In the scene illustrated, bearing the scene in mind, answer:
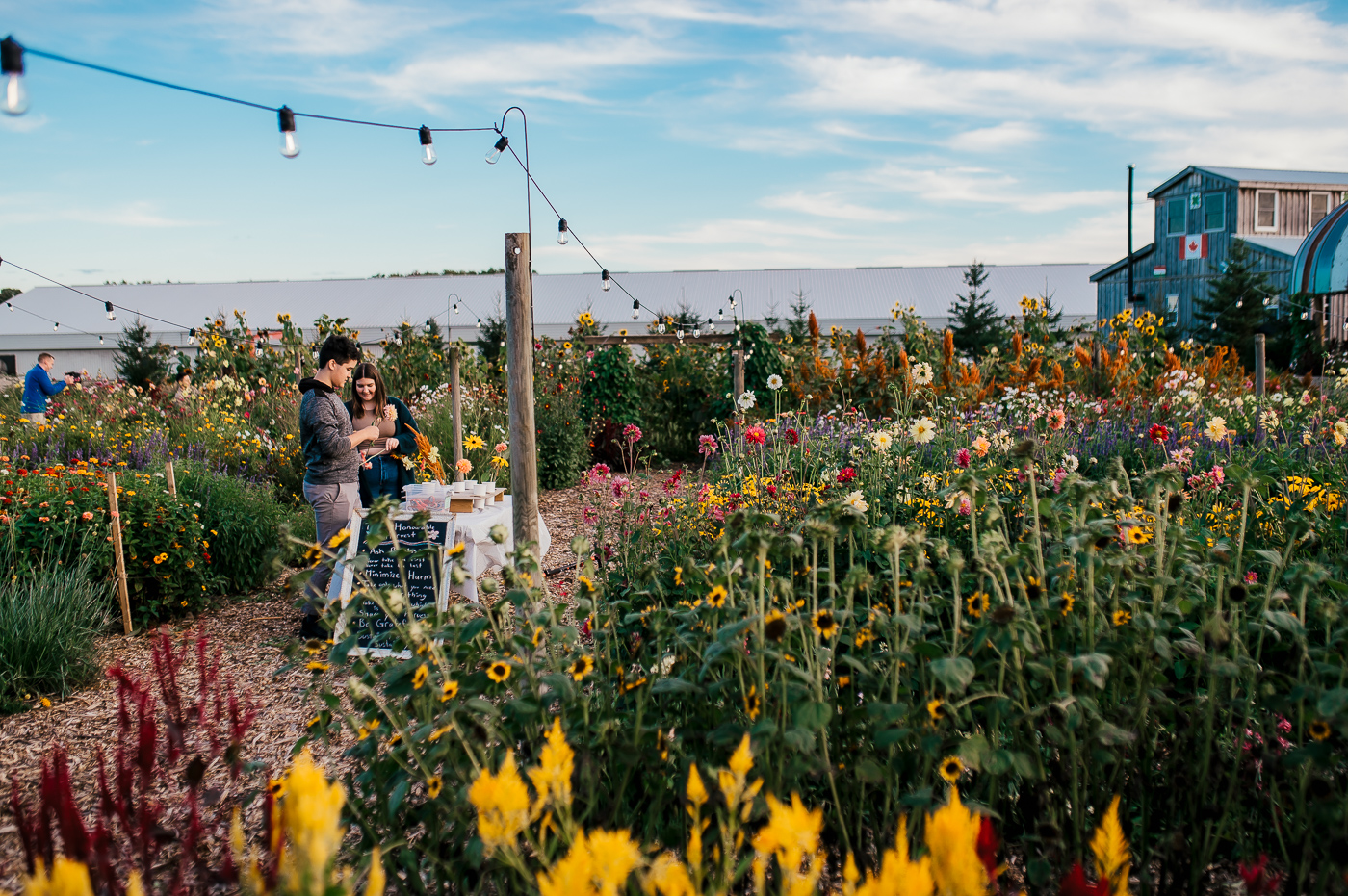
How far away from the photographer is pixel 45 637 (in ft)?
12.1

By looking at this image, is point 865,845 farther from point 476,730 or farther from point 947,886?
point 947,886

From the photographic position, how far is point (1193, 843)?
5.44 feet

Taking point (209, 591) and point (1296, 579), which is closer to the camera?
point (1296, 579)

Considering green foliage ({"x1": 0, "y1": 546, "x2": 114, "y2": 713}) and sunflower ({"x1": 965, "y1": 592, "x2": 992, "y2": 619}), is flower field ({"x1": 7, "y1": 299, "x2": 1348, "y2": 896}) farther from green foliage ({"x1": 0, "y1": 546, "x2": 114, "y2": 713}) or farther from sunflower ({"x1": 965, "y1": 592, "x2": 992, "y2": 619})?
green foliage ({"x1": 0, "y1": 546, "x2": 114, "y2": 713})

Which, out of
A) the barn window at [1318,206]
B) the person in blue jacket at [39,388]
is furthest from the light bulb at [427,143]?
the barn window at [1318,206]

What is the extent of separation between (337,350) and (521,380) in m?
1.03

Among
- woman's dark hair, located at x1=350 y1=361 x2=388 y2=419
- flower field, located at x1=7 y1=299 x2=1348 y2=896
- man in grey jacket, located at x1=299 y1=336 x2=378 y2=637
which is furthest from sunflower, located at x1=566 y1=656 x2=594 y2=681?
woman's dark hair, located at x1=350 y1=361 x2=388 y2=419

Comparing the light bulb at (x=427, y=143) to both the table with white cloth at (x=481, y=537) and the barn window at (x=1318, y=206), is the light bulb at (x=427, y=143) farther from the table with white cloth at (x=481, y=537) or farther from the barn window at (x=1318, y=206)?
the barn window at (x=1318, y=206)

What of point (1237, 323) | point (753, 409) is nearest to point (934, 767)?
point (753, 409)

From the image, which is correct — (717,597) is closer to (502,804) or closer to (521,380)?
(502,804)

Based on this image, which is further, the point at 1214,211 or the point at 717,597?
the point at 1214,211

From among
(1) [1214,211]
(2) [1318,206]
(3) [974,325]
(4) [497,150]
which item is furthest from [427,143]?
(2) [1318,206]

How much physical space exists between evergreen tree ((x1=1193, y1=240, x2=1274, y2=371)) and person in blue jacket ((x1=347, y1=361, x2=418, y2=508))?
58.3ft

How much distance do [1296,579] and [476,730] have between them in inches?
64.8
